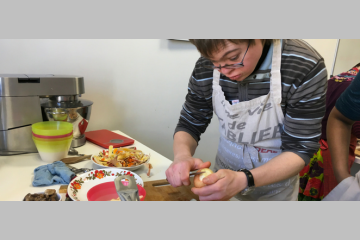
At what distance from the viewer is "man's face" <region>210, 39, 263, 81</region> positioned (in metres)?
0.69

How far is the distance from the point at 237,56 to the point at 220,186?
0.36 meters

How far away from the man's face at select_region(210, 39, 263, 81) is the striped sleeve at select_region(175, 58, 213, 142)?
0.56 feet

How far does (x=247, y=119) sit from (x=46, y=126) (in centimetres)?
79

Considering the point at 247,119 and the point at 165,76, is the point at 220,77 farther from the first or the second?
the point at 165,76

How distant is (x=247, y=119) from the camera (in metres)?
0.90

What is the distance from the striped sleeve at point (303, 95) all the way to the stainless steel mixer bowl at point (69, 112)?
0.82m

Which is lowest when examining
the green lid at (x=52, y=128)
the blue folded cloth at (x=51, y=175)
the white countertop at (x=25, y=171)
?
the white countertop at (x=25, y=171)

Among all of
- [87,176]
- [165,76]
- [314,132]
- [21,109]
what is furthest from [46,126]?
[314,132]

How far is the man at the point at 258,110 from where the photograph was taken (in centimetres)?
74

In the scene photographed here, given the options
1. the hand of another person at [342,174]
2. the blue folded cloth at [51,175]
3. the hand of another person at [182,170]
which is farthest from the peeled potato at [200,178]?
the hand of another person at [342,174]

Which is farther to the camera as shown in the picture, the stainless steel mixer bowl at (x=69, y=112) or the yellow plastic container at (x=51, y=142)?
the stainless steel mixer bowl at (x=69, y=112)

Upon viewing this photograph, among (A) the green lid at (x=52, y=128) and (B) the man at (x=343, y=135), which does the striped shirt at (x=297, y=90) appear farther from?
(A) the green lid at (x=52, y=128)

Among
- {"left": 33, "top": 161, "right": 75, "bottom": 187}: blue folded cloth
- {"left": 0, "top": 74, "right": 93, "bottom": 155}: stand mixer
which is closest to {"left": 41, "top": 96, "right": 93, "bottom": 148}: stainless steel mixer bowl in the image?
{"left": 0, "top": 74, "right": 93, "bottom": 155}: stand mixer

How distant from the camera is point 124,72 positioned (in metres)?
1.51
